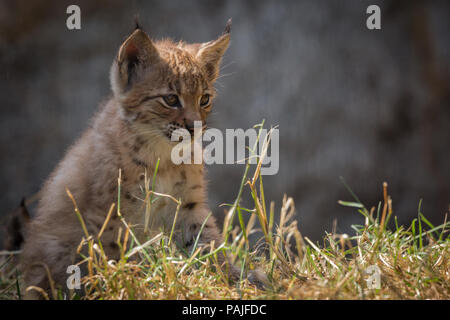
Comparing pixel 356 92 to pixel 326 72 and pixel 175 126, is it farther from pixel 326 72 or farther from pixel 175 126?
pixel 175 126

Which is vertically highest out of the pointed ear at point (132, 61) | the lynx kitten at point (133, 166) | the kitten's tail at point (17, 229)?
the pointed ear at point (132, 61)

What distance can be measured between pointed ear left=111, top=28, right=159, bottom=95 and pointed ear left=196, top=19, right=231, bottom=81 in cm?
37

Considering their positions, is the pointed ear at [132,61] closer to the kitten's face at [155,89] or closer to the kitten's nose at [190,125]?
the kitten's face at [155,89]

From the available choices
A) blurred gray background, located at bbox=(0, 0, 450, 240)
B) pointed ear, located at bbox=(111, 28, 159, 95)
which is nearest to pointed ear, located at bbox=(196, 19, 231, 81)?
pointed ear, located at bbox=(111, 28, 159, 95)

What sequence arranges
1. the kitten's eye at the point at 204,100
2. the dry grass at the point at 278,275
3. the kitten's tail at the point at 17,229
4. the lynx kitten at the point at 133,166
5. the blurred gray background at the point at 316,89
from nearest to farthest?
the dry grass at the point at 278,275
the lynx kitten at the point at 133,166
the kitten's eye at the point at 204,100
the kitten's tail at the point at 17,229
the blurred gray background at the point at 316,89

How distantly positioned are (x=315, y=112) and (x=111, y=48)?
2297mm

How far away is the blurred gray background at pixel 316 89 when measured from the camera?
5.27 metres

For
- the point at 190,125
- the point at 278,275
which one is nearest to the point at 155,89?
the point at 190,125

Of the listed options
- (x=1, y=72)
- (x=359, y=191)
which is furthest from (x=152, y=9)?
(x=359, y=191)

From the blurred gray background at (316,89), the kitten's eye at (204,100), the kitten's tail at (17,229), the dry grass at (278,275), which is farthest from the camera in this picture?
the blurred gray background at (316,89)

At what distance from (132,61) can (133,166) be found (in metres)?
0.66

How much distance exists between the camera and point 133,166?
2975 mm

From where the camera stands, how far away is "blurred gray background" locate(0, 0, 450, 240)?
17.3 feet

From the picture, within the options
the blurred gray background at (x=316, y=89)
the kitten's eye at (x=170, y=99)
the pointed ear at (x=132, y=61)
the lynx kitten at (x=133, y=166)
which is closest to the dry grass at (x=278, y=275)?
the lynx kitten at (x=133, y=166)
